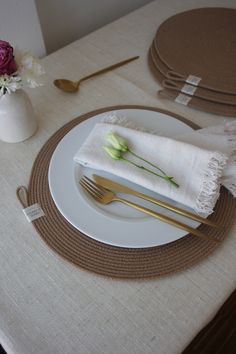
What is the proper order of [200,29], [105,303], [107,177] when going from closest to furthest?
Answer: [105,303] → [107,177] → [200,29]

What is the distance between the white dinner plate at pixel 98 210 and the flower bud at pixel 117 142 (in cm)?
5

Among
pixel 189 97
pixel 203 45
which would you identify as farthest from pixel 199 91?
pixel 203 45

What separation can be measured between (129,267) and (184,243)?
89 mm

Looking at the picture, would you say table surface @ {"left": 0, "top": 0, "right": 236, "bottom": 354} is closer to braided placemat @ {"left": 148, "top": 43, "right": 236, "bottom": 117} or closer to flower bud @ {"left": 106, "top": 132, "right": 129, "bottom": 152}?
flower bud @ {"left": 106, "top": 132, "right": 129, "bottom": 152}

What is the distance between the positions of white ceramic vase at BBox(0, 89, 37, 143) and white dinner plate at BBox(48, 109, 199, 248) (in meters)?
0.08

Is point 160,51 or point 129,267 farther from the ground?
point 160,51

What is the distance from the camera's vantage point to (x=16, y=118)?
0.58 metres

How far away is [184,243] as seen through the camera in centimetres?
48

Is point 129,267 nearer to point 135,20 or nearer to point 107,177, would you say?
point 107,177

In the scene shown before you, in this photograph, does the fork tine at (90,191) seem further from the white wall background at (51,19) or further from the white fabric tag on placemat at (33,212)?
the white wall background at (51,19)

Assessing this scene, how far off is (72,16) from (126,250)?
0.77m

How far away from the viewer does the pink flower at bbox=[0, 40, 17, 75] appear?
1.61ft

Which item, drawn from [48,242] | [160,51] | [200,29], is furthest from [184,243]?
[200,29]

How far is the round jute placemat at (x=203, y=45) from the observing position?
70 cm
